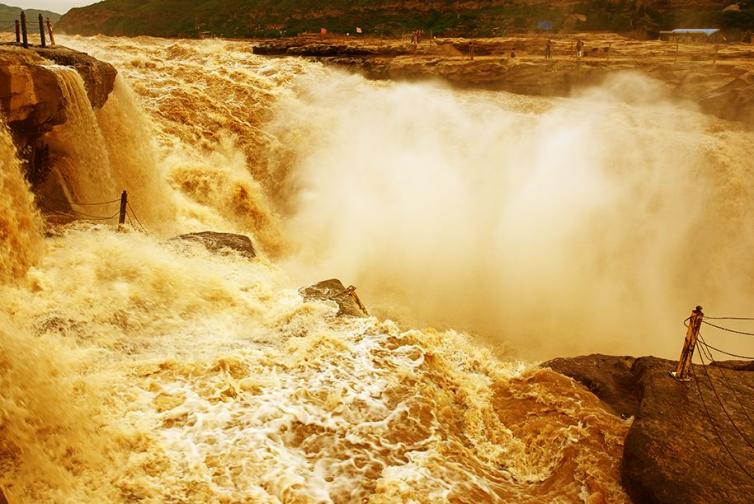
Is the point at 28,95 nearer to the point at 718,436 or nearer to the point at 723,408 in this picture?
the point at 718,436

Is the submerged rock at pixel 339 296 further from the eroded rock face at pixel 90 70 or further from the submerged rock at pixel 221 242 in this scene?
the eroded rock face at pixel 90 70

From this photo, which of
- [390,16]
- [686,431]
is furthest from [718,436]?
[390,16]

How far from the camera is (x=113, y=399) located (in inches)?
214

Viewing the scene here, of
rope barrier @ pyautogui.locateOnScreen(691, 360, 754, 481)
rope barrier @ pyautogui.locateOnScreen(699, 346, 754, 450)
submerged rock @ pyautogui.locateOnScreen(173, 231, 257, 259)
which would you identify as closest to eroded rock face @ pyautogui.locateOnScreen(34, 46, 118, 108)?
submerged rock @ pyautogui.locateOnScreen(173, 231, 257, 259)

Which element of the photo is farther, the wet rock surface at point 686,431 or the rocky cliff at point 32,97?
the rocky cliff at point 32,97

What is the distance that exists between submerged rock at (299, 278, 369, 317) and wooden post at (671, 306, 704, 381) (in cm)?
433

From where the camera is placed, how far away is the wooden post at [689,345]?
561 cm

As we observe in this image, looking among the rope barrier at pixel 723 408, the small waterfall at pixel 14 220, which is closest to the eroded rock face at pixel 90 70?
the small waterfall at pixel 14 220

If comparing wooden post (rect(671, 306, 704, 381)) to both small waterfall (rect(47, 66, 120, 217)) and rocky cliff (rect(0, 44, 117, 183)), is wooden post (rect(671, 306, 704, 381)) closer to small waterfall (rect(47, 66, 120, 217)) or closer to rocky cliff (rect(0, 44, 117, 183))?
rocky cliff (rect(0, 44, 117, 183))

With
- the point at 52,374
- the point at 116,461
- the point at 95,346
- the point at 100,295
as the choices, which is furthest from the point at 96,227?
the point at 116,461

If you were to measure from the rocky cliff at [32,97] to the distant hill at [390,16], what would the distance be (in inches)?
1090

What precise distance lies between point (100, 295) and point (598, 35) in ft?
89.8

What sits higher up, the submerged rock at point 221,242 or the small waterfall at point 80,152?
the small waterfall at point 80,152

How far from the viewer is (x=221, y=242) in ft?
33.1
